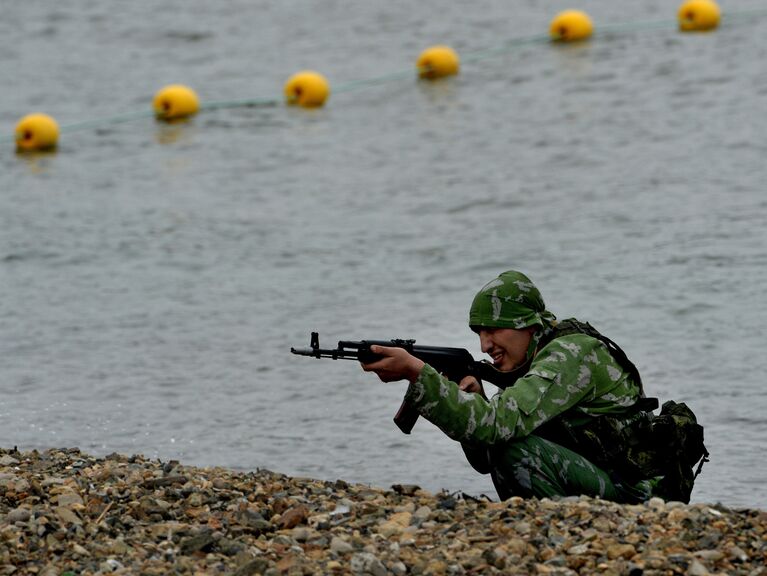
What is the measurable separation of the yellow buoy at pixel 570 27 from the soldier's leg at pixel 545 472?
47.6 feet

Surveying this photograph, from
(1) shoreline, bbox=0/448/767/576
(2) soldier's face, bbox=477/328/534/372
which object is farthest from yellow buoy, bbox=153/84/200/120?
(2) soldier's face, bbox=477/328/534/372

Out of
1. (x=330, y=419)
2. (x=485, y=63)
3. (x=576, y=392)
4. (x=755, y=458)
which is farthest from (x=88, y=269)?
(x=485, y=63)

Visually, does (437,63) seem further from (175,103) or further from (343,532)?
(343,532)

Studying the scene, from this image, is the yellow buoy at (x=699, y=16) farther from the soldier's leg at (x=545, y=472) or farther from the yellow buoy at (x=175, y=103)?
the soldier's leg at (x=545, y=472)

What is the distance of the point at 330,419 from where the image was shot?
29.5 ft

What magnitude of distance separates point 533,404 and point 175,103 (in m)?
12.5

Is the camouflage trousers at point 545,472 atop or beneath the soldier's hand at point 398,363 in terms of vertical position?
beneath

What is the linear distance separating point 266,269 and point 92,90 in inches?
332

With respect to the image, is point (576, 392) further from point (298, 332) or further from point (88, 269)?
point (88, 269)

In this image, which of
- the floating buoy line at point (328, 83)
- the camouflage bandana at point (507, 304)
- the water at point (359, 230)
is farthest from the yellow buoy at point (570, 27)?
the camouflage bandana at point (507, 304)

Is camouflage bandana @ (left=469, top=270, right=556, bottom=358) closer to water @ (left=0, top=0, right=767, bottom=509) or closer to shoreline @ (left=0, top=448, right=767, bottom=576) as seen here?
shoreline @ (left=0, top=448, right=767, bottom=576)

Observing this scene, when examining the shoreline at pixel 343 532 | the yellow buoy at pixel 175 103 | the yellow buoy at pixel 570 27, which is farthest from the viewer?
the yellow buoy at pixel 570 27

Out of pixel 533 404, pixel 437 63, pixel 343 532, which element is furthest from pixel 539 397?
pixel 437 63

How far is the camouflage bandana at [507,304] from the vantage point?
605 cm
